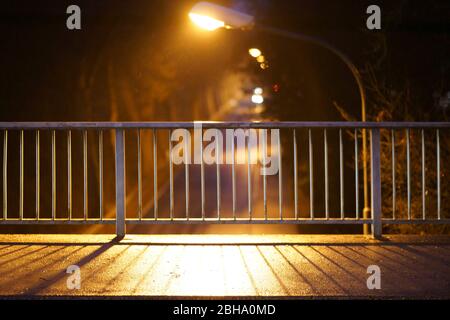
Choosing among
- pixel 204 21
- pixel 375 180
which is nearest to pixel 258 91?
pixel 204 21

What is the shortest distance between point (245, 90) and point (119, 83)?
3096 millimetres

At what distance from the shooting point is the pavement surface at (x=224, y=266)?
4676mm

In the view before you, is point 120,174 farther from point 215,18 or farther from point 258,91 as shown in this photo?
point 258,91

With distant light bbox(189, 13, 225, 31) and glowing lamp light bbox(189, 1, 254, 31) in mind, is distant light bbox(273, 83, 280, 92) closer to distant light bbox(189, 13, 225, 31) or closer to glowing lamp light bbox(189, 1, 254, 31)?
glowing lamp light bbox(189, 1, 254, 31)

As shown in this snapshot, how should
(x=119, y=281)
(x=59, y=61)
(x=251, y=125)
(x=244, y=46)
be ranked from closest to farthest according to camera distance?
(x=119, y=281) < (x=251, y=125) < (x=59, y=61) < (x=244, y=46)

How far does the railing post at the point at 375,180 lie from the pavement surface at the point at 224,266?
0.63 feet

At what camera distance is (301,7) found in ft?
39.4

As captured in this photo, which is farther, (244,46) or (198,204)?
(198,204)

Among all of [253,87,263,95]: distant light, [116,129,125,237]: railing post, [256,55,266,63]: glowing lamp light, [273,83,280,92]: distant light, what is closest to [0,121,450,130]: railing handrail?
[116,129,125,237]: railing post

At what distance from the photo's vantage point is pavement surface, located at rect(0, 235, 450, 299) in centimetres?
468

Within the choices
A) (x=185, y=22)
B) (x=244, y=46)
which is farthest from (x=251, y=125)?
(x=244, y=46)

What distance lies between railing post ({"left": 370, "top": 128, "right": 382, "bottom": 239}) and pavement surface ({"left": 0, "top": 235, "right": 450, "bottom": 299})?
0.19 m

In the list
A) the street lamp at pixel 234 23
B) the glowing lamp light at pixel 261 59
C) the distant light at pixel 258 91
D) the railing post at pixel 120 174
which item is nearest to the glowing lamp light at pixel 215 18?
the street lamp at pixel 234 23

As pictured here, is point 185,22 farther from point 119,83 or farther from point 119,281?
point 119,281
